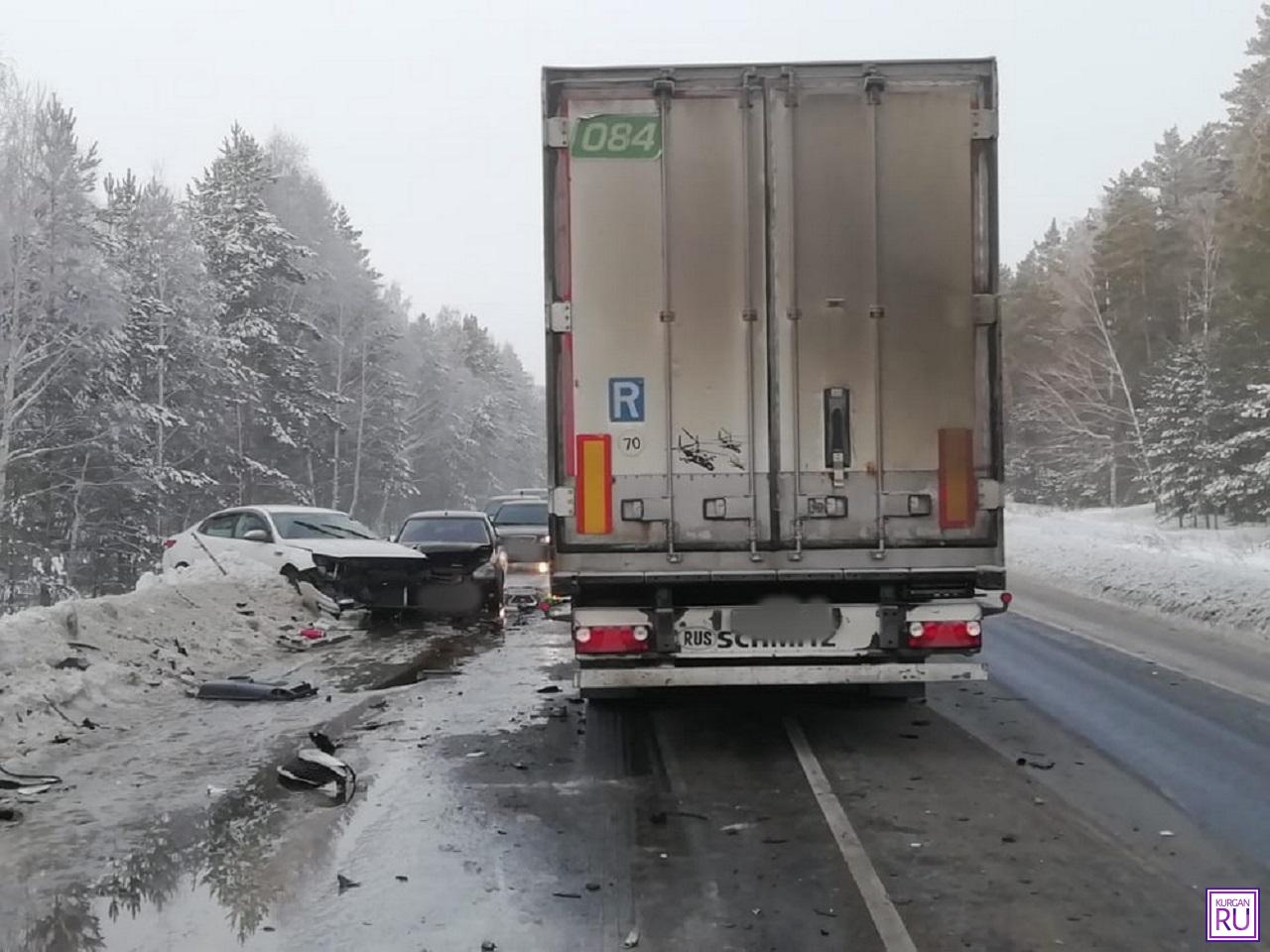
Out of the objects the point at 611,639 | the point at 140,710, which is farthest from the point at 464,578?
the point at 611,639

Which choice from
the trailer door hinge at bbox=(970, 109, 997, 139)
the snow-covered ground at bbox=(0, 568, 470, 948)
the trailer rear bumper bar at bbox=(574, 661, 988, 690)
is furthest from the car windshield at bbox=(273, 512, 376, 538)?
the trailer door hinge at bbox=(970, 109, 997, 139)

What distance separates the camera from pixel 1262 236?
29812mm

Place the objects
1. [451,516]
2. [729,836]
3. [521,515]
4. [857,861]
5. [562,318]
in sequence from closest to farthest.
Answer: [857,861] → [729,836] → [562,318] → [451,516] → [521,515]

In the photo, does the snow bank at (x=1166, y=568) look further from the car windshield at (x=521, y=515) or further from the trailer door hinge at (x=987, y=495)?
the car windshield at (x=521, y=515)

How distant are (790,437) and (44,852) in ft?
14.6

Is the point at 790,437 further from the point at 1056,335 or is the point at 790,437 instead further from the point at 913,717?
the point at 1056,335

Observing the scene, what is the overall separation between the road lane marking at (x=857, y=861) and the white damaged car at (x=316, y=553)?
25.3ft

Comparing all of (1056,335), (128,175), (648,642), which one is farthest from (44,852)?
(1056,335)

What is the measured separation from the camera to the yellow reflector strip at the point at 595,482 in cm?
664

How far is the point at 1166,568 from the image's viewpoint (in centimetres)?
1700

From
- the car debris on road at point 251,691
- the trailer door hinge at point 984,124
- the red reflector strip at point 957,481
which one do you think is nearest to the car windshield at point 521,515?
the car debris on road at point 251,691

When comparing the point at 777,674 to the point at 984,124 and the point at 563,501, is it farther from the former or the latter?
the point at 984,124

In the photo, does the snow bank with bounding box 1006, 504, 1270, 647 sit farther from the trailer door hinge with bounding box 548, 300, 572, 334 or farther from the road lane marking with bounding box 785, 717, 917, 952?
the trailer door hinge with bounding box 548, 300, 572, 334

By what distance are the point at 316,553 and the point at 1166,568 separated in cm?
1257
